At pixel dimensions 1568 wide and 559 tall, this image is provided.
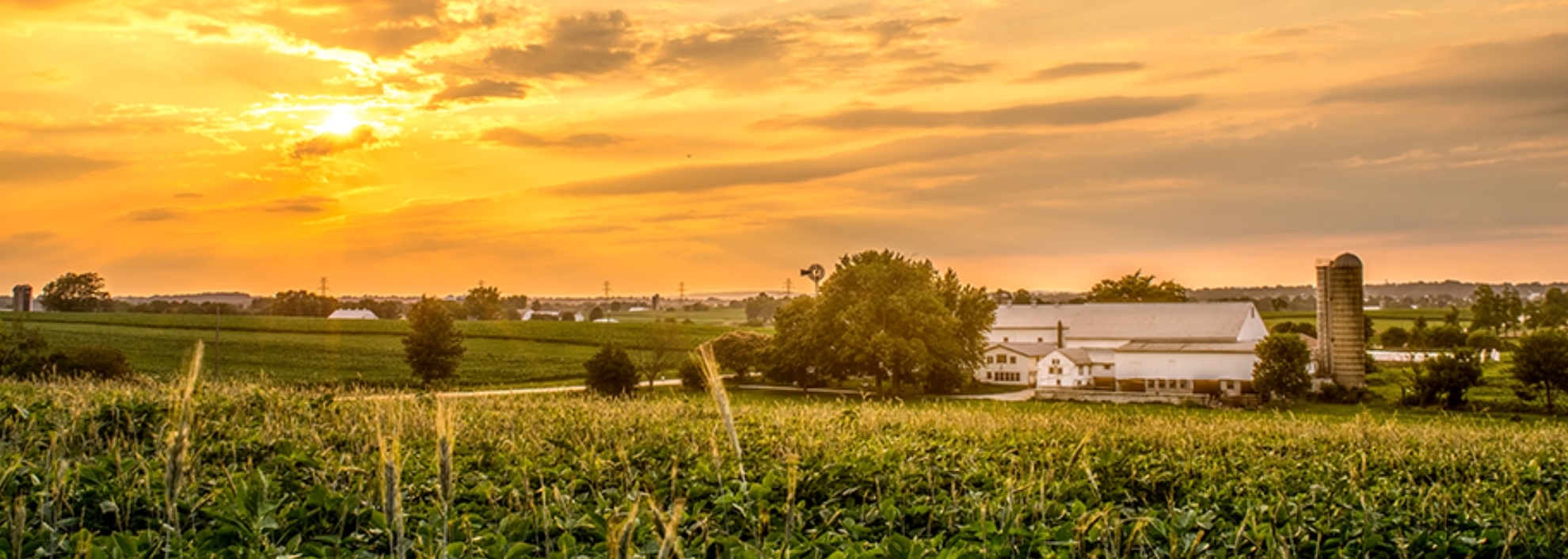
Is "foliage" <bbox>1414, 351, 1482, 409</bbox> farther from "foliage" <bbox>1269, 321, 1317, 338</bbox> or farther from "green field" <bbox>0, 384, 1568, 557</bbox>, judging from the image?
"green field" <bbox>0, 384, 1568, 557</bbox>

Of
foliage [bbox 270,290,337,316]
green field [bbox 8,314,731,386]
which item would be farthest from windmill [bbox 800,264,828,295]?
foliage [bbox 270,290,337,316]

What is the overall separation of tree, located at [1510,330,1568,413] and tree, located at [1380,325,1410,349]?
221 ft

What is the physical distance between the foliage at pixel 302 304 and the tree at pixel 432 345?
214ft

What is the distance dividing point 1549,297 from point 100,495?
620 ft

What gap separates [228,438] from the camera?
30.9 feet

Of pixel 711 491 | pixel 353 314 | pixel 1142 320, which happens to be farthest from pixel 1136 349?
pixel 353 314

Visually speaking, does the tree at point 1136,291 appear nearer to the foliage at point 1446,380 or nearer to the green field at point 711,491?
the foliage at point 1446,380

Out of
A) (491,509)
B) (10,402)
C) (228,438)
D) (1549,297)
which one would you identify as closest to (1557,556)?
(491,509)

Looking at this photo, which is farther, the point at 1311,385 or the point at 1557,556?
the point at 1311,385

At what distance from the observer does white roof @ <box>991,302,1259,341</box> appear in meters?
81.1

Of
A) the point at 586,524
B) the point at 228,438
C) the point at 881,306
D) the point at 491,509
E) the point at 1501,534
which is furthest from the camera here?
the point at 881,306

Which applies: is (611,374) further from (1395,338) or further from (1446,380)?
(1395,338)

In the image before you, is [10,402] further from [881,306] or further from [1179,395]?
[1179,395]

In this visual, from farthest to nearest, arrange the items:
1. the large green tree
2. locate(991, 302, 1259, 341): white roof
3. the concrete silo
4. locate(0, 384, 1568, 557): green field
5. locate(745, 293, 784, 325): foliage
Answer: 1. locate(745, 293, 784, 325): foliage
2. locate(991, 302, 1259, 341): white roof
3. the concrete silo
4. the large green tree
5. locate(0, 384, 1568, 557): green field
